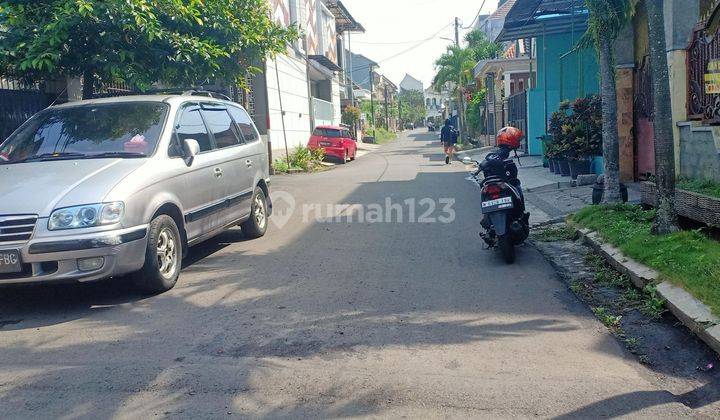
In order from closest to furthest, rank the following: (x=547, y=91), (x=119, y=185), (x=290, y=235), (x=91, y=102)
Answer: (x=119, y=185) → (x=91, y=102) → (x=290, y=235) → (x=547, y=91)

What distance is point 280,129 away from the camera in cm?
2630

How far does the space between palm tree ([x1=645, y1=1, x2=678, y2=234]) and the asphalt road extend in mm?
1394

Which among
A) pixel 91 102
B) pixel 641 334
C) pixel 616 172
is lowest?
pixel 641 334

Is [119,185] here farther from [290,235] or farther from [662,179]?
[662,179]

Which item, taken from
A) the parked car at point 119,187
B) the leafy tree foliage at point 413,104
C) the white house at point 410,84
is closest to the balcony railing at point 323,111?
the parked car at point 119,187

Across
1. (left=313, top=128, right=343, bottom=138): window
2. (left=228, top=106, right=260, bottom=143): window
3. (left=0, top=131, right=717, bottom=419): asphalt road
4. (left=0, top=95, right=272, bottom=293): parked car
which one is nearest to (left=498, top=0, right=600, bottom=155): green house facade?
(left=313, top=128, right=343, bottom=138): window

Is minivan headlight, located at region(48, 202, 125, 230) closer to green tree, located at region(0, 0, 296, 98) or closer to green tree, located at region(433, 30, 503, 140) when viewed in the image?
green tree, located at region(0, 0, 296, 98)

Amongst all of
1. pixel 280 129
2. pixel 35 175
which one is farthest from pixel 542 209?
pixel 280 129

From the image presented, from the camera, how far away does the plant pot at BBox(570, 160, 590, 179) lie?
1507 centimetres

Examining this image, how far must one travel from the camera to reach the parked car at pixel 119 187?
5512 mm

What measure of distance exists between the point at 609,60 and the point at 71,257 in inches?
308

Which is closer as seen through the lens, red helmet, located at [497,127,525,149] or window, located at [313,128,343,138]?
red helmet, located at [497,127,525,149]

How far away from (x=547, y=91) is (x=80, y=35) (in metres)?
16.2

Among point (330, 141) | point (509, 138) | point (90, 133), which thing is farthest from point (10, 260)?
point (330, 141)
